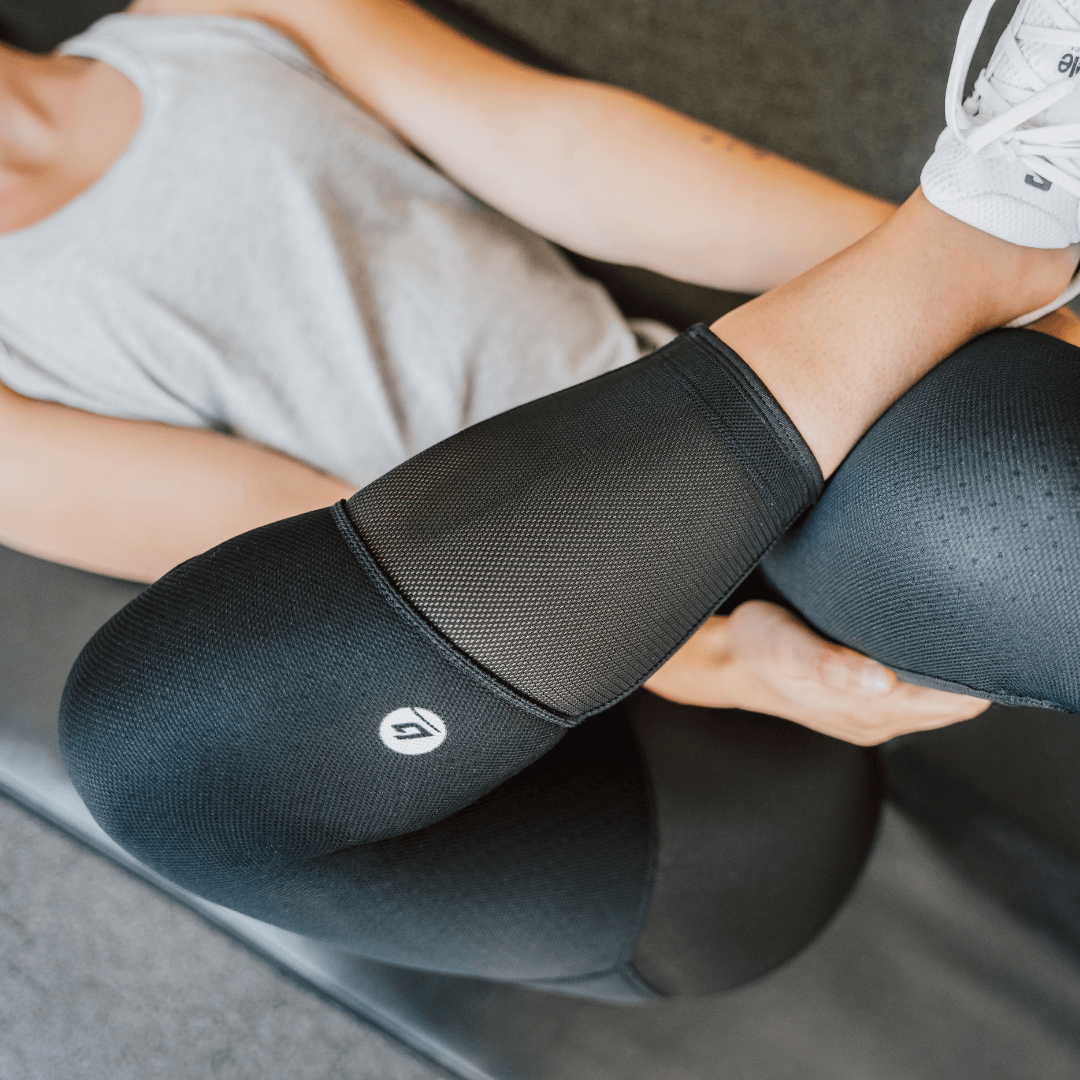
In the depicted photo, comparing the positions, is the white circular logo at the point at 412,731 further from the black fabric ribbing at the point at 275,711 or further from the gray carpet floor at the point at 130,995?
the gray carpet floor at the point at 130,995

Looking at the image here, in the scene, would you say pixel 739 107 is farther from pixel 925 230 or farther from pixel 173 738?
pixel 173 738

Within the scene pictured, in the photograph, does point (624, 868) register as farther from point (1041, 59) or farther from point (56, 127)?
point (56, 127)

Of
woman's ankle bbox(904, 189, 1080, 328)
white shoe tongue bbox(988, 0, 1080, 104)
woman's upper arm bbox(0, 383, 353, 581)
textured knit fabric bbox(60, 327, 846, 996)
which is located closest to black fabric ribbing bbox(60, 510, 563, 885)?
textured knit fabric bbox(60, 327, 846, 996)

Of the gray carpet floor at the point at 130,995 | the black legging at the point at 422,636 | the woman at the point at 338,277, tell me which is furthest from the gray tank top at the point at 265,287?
the gray carpet floor at the point at 130,995

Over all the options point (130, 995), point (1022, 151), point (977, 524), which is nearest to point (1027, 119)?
point (1022, 151)

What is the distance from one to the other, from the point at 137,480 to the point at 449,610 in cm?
32

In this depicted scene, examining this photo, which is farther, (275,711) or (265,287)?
(265,287)

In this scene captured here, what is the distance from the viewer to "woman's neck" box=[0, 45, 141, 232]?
0.75m

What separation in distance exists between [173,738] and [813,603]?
446 millimetres

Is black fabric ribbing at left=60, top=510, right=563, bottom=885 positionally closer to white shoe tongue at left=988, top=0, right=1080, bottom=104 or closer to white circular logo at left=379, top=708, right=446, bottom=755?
white circular logo at left=379, top=708, right=446, bottom=755

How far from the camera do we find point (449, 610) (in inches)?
19.8

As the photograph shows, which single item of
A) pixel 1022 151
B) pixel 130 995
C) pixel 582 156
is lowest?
pixel 130 995

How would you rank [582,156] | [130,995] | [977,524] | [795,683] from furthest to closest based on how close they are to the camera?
1. [130,995]
2. [582,156]
3. [795,683]
4. [977,524]

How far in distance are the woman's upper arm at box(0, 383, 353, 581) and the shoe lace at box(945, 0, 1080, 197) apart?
528 mm
